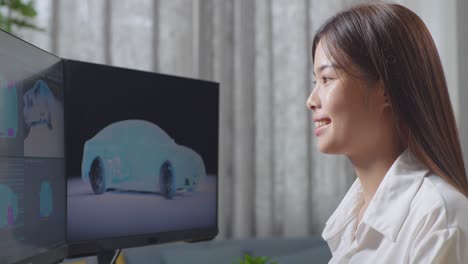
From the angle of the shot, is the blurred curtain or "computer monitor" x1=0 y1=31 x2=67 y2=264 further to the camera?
the blurred curtain

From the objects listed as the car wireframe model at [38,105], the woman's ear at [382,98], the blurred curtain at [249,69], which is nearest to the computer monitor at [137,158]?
the car wireframe model at [38,105]

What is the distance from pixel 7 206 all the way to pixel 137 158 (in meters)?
0.43

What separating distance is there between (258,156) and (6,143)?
60.4 inches

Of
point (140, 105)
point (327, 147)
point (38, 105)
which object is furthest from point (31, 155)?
point (327, 147)

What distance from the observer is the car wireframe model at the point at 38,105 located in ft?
3.26

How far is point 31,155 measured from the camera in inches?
39.4

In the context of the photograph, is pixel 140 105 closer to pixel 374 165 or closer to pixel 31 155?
pixel 31 155

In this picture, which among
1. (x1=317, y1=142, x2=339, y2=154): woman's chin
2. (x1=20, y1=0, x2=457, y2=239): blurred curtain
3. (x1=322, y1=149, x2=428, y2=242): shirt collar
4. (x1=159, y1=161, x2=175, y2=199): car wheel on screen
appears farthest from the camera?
(x1=20, y1=0, x2=457, y2=239): blurred curtain

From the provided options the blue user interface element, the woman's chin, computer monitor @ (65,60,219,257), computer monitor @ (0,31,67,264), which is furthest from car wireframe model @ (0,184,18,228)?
the woman's chin

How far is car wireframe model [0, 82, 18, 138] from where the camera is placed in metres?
0.90

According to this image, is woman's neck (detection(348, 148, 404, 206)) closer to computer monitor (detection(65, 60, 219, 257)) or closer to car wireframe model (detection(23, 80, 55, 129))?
computer monitor (detection(65, 60, 219, 257))

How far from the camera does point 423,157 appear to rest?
39.8 inches

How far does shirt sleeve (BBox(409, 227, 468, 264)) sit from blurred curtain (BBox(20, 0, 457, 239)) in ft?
4.85

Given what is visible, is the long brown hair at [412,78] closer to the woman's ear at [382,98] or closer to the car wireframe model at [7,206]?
the woman's ear at [382,98]
